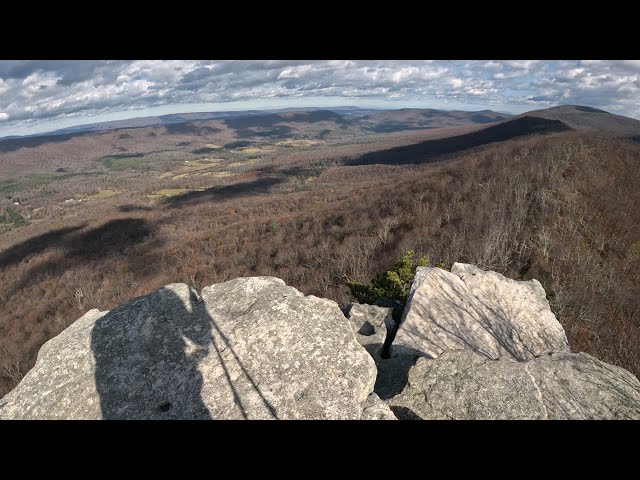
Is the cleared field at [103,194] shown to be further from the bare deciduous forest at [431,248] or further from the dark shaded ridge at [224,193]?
the bare deciduous forest at [431,248]

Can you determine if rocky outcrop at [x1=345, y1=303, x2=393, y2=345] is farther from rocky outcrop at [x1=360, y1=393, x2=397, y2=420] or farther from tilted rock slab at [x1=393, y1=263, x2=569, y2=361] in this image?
rocky outcrop at [x1=360, y1=393, x2=397, y2=420]

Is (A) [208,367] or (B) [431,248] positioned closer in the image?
(A) [208,367]

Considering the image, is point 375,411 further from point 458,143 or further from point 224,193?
point 458,143

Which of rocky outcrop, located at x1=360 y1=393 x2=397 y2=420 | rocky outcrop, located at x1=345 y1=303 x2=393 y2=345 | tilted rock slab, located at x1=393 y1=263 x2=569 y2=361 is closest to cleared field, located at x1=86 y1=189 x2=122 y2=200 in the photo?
rocky outcrop, located at x1=345 y1=303 x2=393 y2=345

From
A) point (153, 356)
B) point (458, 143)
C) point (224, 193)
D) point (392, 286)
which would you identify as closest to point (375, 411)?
point (153, 356)

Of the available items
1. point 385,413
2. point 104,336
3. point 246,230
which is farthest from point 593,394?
point 246,230

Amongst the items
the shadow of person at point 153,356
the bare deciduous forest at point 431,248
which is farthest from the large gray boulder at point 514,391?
the bare deciduous forest at point 431,248
